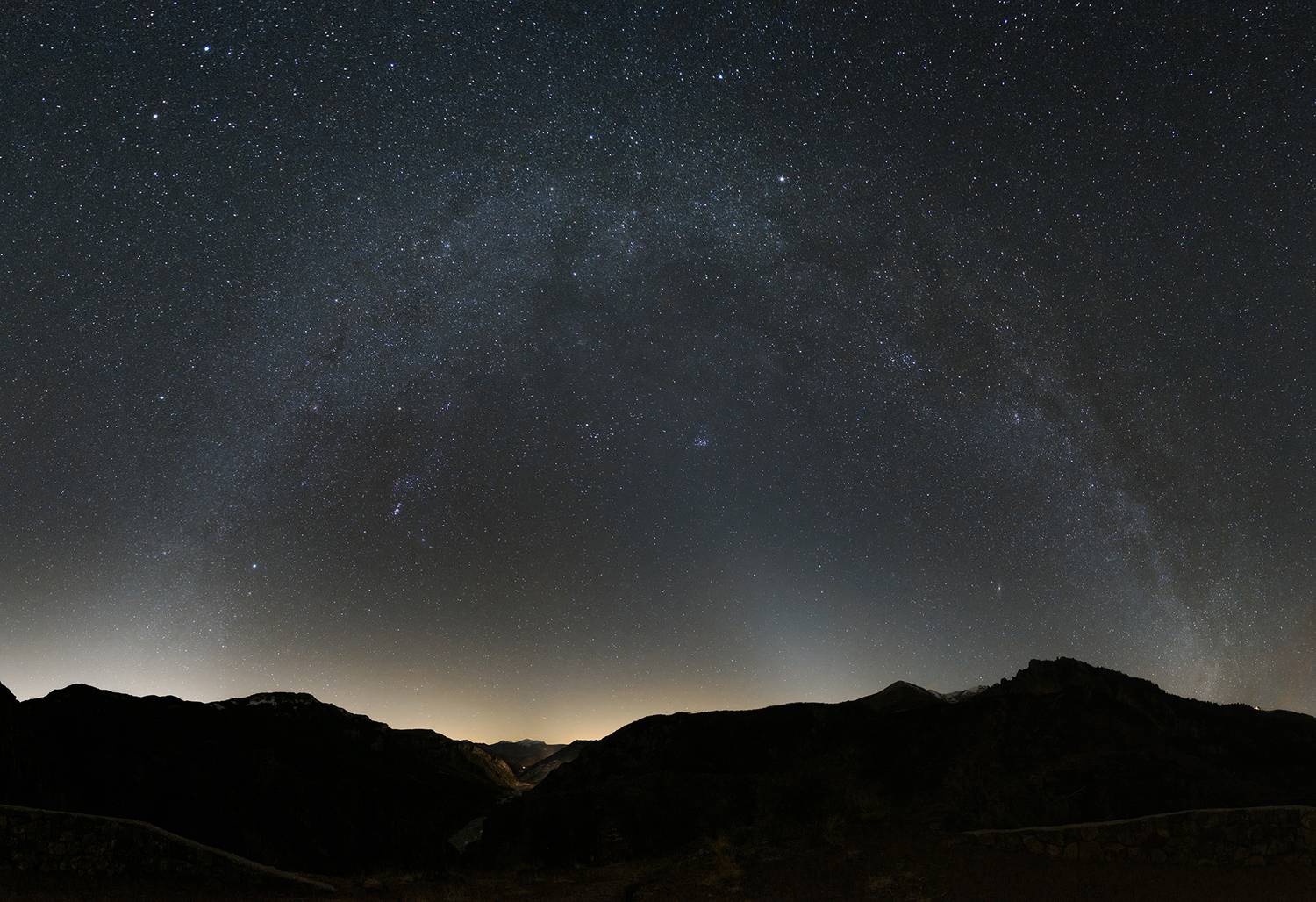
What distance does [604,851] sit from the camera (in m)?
17.5

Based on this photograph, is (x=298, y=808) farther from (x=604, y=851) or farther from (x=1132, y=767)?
(x=1132, y=767)

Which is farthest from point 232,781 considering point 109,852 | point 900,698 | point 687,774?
point 900,698

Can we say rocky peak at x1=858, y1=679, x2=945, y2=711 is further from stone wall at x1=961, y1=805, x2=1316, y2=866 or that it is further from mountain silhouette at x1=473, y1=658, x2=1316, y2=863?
stone wall at x1=961, y1=805, x2=1316, y2=866

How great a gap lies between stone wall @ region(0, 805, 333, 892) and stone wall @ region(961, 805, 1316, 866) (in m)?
14.1

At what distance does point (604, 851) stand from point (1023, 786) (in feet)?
32.4

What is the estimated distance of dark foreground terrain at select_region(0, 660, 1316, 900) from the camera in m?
12.3

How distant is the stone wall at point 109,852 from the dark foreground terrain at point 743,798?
136 millimetres

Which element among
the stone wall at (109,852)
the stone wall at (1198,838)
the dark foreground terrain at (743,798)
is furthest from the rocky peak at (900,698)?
the stone wall at (109,852)

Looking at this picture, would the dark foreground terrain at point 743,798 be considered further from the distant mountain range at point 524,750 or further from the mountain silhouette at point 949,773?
the distant mountain range at point 524,750

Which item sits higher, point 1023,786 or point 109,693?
point 109,693

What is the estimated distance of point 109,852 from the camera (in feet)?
45.4

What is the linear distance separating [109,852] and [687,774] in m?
13.5

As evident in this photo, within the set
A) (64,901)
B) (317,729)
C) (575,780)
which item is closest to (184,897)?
(64,901)

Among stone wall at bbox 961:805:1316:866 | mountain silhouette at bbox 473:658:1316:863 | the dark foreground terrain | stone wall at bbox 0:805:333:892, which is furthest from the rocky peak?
stone wall at bbox 0:805:333:892
